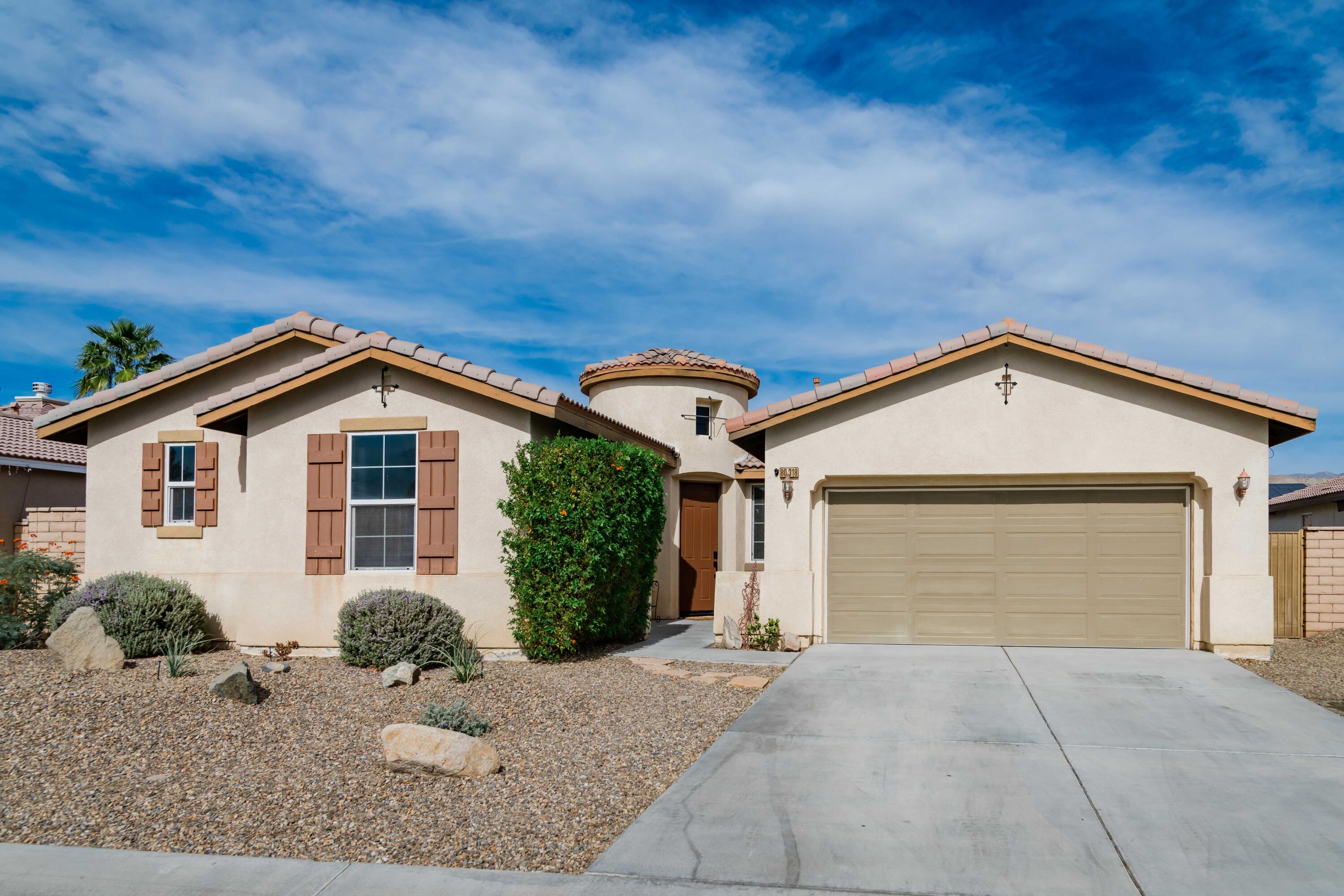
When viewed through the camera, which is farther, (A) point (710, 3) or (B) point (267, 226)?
(B) point (267, 226)

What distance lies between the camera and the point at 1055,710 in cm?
814

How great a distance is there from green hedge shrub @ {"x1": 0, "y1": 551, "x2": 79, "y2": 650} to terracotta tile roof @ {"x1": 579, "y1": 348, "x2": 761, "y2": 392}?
353 inches

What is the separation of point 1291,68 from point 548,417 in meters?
10.3

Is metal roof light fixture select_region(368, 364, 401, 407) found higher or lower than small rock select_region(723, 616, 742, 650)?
higher

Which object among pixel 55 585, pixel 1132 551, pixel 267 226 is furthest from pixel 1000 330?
pixel 55 585

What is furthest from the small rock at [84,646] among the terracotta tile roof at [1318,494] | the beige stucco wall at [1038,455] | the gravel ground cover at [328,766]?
the terracotta tile roof at [1318,494]

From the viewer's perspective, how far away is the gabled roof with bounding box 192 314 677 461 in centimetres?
1089

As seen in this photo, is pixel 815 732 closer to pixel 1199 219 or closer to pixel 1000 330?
pixel 1000 330

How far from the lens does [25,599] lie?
11.7 metres

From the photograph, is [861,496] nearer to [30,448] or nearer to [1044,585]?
[1044,585]

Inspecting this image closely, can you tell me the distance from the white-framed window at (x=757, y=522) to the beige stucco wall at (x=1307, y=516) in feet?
46.5

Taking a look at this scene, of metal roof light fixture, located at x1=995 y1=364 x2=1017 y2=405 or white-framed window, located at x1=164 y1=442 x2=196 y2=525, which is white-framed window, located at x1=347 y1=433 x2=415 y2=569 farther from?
metal roof light fixture, located at x1=995 y1=364 x2=1017 y2=405

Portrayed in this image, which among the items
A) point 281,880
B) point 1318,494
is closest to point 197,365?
point 281,880

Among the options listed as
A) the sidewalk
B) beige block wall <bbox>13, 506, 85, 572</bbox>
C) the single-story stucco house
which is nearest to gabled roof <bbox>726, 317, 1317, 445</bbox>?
the single-story stucco house
